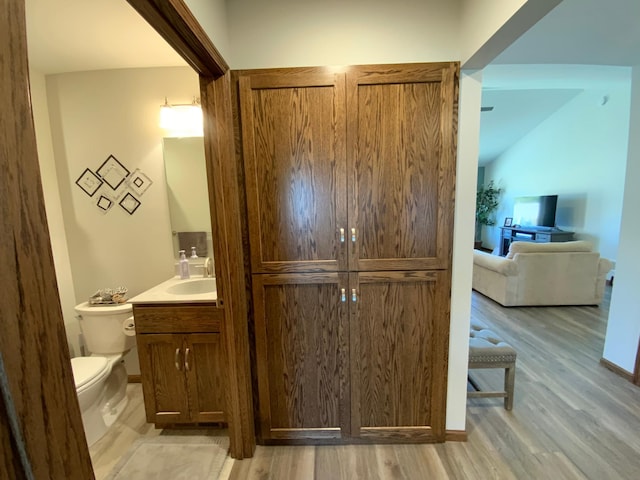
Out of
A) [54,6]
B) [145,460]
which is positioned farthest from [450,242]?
[54,6]

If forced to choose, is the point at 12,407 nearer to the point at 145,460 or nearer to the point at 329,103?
the point at 329,103

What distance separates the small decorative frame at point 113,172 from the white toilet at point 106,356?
884mm

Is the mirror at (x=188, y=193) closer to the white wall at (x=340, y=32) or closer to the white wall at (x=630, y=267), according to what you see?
the white wall at (x=340, y=32)

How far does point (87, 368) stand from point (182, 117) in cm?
169

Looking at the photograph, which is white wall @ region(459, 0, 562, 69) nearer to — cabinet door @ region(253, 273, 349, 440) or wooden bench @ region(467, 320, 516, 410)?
cabinet door @ region(253, 273, 349, 440)

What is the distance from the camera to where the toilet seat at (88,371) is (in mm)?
1587

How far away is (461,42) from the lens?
1.36m

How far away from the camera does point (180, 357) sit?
5.39 ft

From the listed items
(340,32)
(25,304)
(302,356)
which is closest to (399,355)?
(302,356)

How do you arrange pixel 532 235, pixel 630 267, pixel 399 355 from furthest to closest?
1. pixel 532 235
2. pixel 630 267
3. pixel 399 355

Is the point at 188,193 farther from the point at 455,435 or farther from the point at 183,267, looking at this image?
the point at 455,435

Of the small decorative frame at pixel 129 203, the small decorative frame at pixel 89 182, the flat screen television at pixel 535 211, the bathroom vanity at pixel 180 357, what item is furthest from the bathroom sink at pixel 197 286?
the flat screen television at pixel 535 211

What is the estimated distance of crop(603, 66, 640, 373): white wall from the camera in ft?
6.89

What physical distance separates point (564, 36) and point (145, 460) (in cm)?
363
